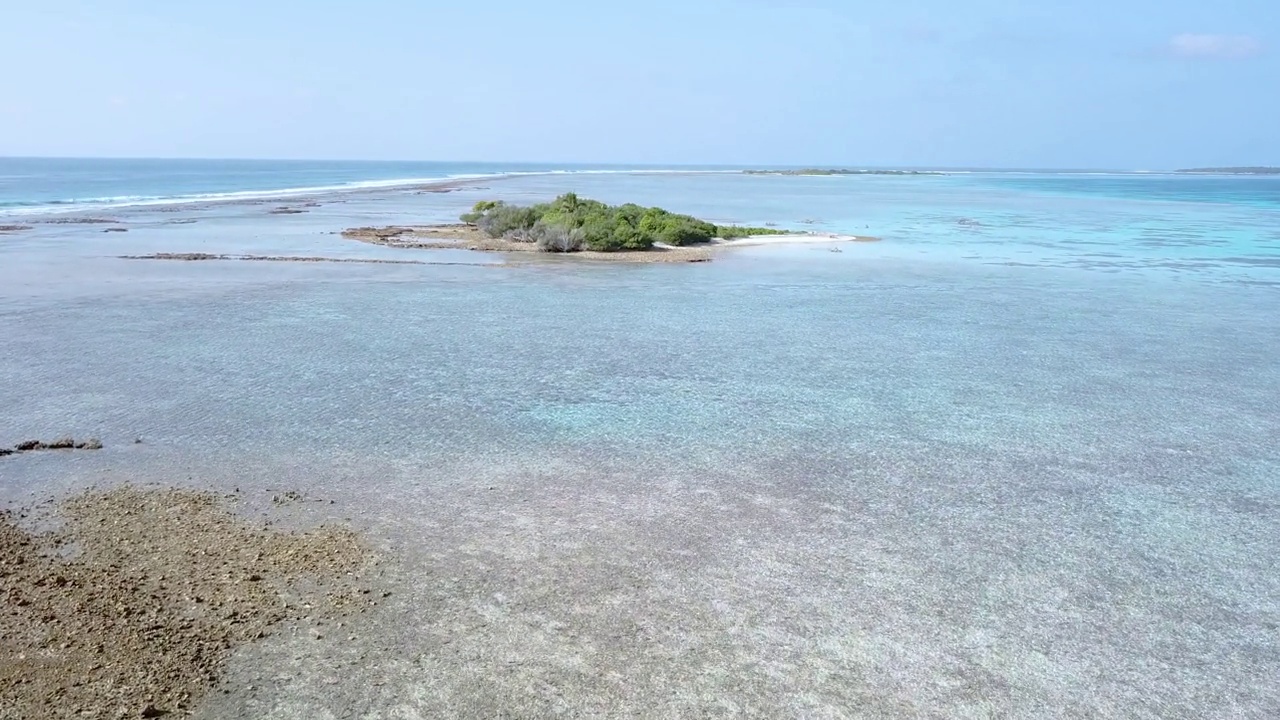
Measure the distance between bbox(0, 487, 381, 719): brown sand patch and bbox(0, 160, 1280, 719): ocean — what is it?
308mm

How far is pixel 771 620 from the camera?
5531 mm

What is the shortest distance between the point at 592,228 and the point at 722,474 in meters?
19.1

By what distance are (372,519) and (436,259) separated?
58.1 feet

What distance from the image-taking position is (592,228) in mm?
26484

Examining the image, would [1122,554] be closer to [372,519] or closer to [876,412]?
[876,412]

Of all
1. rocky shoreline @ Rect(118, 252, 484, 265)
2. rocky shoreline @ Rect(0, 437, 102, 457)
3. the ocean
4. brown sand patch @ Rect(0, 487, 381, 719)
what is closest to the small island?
rocky shoreline @ Rect(118, 252, 484, 265)

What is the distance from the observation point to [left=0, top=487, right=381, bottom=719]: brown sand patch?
4637mm

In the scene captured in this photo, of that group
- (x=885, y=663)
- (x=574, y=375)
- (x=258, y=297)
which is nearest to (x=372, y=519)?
(x=885, y=663)

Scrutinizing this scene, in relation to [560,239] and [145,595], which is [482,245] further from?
[145,595]

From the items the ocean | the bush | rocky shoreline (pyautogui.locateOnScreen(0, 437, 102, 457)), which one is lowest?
the ocean

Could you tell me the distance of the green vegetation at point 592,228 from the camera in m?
26.3

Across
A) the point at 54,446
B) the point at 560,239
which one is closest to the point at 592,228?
the point at 560,239

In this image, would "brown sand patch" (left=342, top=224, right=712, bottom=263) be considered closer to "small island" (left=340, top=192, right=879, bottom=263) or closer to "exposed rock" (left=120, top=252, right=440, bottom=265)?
"small island" (left=340, top=192, right=879, bottom=263)

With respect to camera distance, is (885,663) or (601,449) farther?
(601,449)
